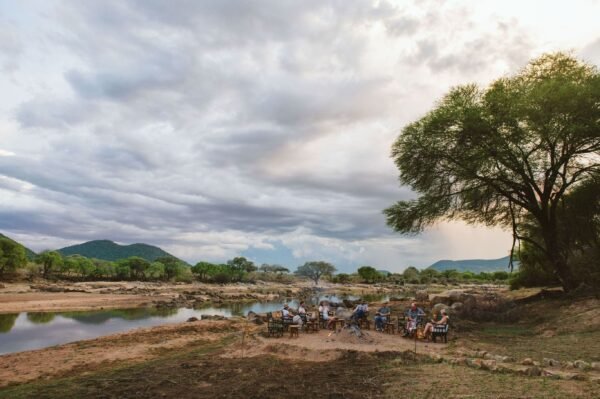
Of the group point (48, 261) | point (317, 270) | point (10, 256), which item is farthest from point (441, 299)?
point (317, 270)

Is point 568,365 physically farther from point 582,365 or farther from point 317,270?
point 317,270

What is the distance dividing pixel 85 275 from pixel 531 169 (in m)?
110

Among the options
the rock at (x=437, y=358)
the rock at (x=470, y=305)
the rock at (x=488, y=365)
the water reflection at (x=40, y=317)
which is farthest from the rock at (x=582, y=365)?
the water reflection at (x=40, y=317)

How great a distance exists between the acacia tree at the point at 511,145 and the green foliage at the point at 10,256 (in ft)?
258

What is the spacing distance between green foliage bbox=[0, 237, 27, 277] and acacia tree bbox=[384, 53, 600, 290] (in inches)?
3096

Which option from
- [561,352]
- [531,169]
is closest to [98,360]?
[561,352]

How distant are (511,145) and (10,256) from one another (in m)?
87.3

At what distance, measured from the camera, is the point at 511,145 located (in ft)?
86.2

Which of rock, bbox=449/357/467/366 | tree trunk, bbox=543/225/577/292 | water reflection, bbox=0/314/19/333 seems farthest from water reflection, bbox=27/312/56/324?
tree trunk, bbox=543/225/577/292

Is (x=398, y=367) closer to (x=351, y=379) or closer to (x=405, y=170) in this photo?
(x=351, y=379)

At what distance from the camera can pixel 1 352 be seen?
23281mm

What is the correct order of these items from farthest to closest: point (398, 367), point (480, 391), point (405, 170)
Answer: point (405, 170) < point (398, 367) < point (480, 391)

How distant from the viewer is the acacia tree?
24.4 meters

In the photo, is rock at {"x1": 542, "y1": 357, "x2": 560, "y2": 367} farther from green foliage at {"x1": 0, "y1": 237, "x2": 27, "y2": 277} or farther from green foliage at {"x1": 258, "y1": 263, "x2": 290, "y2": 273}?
green foliage at {"x1": 258, "y1": 263, "x2": 290, "y2": 273}
